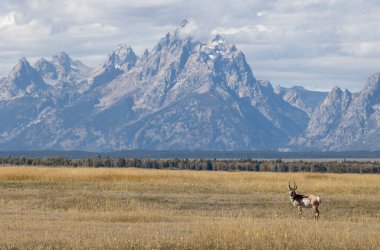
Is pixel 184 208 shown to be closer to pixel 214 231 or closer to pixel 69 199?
pixel 69 199

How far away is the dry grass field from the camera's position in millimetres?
29234

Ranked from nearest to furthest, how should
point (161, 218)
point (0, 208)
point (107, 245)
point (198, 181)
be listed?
point (107, 245) → point (161, 218) → point (0, 208) → point (198, 181)

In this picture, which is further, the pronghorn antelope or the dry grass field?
the pronghorn antelope

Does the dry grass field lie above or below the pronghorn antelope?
below

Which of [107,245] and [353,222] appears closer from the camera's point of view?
[107,245]

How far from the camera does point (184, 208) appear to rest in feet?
146

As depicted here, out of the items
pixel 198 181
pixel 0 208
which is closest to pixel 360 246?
pixel 0 208

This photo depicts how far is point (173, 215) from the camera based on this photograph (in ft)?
130

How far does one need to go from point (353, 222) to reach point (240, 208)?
28.4ft

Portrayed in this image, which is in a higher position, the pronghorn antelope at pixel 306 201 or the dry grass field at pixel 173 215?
the pronghorn antelope at pixel 306 201

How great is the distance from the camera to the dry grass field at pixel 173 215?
1151 inches

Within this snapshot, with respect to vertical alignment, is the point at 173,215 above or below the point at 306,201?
below

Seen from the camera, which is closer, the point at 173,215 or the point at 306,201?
the point at 173,215

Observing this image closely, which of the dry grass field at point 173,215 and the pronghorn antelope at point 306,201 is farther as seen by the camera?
the pronghorn antelope at point 306,201
